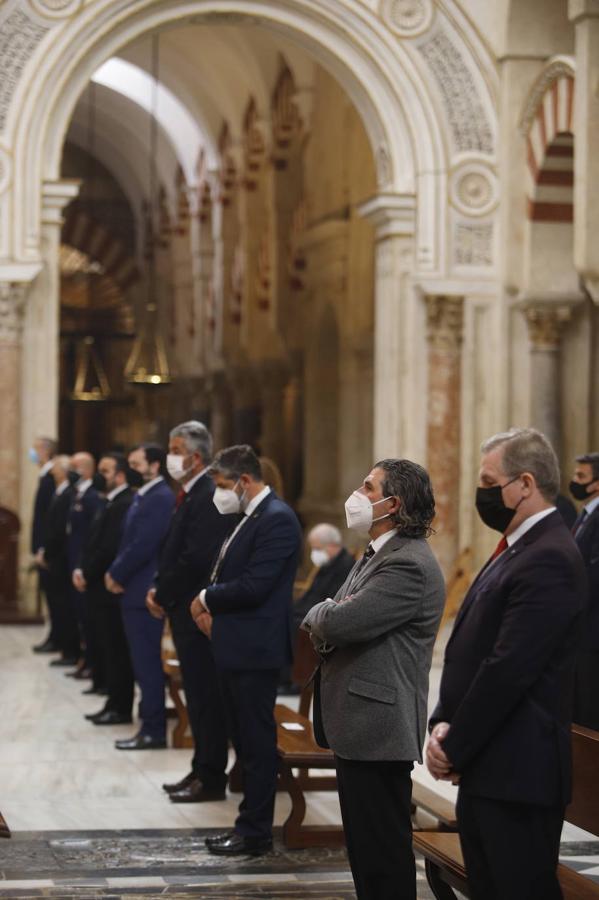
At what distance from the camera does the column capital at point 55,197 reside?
38.6ft

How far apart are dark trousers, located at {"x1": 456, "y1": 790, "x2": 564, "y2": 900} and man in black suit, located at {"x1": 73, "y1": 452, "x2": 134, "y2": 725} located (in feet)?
15.8

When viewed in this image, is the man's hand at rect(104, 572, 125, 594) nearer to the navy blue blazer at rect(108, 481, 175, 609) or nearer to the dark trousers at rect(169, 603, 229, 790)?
the navy blue blazer at rect(108, 481, 175, 609)

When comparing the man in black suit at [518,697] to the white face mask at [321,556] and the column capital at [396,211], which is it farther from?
the column capital at [396,211]

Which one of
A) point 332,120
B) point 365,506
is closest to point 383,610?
point 365,506

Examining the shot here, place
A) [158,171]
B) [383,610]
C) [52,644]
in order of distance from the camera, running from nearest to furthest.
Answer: [383,610] < [52,644] < [158,171]

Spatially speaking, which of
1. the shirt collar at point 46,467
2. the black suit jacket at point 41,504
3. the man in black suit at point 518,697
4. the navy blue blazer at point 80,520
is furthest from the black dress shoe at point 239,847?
the shirt collar at point 46,467

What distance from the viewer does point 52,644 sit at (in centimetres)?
1112

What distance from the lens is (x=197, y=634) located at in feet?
21.1

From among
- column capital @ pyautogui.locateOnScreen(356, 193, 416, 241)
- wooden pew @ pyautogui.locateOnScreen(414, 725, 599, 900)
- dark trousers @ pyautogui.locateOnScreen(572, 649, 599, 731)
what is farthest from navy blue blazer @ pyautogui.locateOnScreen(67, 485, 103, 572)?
wooden pew @ pyautogui.locateOnScreen(414, 725, 599, 900)

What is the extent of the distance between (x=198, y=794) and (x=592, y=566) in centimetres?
194

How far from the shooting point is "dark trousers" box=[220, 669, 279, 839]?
5570mm

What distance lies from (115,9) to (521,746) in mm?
9444

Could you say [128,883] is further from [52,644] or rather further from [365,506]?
[52,644]

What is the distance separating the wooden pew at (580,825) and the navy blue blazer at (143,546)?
3.32 m
